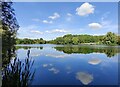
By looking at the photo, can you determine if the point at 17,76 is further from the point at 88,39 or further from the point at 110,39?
the point at 110,39

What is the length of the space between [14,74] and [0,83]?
23 cm

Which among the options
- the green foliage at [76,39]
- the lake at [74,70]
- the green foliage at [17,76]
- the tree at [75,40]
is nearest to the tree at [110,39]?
the green foliage at [76,39]

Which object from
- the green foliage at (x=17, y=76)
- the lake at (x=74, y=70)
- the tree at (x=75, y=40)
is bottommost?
the lake at (x=74, y=70)

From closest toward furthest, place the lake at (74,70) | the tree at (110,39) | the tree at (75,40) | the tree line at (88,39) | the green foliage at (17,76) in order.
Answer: the green foliage at (17,76), the lake at (74,70), the tree line at (88,39), the tree at (110,39), the tree at (75,40)

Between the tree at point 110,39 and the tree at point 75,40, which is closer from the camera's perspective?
the tree at point 110,39

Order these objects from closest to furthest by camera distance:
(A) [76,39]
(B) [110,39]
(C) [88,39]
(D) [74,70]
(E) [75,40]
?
(D) [74,70] < (C) [88,39] < (E) [75,40] < (A) [76,39] < (B) [110,39]

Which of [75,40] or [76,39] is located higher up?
[76,39]

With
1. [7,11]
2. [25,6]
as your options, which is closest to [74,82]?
[7,11]

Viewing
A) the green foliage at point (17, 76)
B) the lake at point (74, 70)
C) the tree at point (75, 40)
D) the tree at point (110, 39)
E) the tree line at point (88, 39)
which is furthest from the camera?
the tree at point (75, 40)

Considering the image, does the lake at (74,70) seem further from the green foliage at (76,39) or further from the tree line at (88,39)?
the tree line at (88,39)

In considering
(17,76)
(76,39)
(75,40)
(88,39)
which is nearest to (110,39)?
(88,39)

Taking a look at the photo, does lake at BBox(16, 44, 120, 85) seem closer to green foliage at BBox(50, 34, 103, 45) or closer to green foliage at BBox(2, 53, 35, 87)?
green foliage at BBox(2, 53, 35, 87)

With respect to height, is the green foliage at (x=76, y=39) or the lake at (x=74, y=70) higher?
the green foliage at (x=76, y=39)

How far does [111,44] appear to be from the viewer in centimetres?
2544
